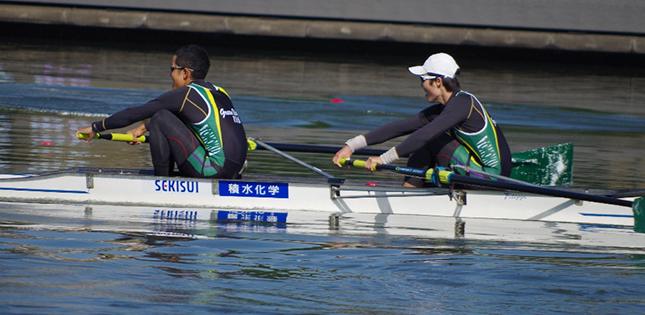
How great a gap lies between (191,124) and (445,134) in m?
2.07

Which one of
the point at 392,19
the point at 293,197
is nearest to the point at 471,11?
the point at 392,19

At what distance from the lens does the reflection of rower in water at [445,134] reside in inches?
239

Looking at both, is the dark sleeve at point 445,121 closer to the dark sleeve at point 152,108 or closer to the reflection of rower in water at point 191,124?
the reflection of rower in water at point 191,124

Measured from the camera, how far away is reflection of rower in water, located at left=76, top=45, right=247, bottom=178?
6059mm

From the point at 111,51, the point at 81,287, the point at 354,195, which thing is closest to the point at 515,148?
the point at 354,195

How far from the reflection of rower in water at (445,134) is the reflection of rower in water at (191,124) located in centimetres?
89

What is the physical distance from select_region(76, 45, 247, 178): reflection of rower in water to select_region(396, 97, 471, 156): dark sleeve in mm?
1425

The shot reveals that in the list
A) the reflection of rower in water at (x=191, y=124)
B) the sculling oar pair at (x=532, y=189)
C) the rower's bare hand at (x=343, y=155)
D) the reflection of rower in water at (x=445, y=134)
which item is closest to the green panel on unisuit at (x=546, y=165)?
the reflection of rower in water at (x=445, y=134)

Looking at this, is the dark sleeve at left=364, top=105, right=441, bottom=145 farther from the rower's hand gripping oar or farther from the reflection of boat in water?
the reflection of boat in water

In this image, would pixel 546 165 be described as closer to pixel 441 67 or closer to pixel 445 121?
pixel 445 121

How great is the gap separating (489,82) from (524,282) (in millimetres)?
15111

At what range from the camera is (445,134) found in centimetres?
643

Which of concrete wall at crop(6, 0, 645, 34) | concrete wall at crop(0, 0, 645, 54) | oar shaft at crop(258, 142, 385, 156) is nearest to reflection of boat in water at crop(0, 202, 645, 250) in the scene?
oar shaft at crop(258, 142, 385, 156)

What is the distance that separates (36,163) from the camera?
8398mm
